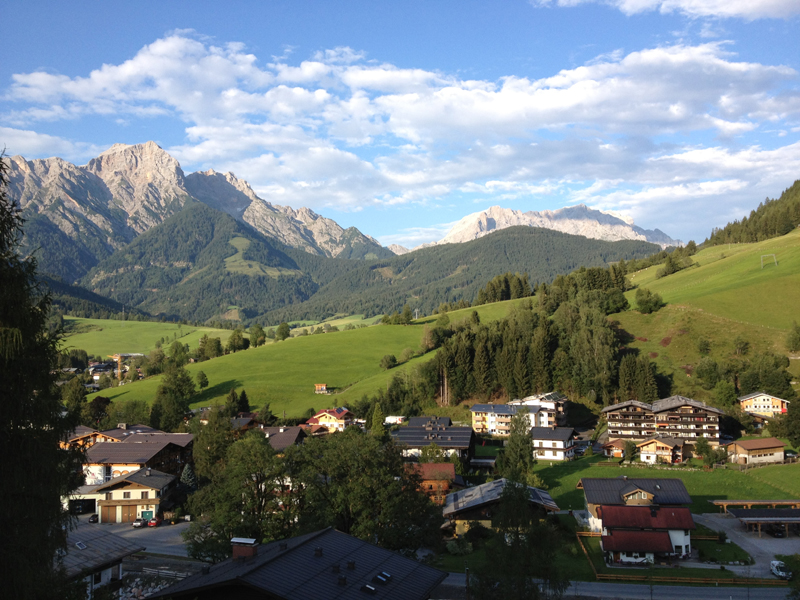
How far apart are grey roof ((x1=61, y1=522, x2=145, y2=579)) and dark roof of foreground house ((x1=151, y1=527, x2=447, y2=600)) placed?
34.4 ft

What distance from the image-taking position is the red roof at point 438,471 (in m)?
56.7

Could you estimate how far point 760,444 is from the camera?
217 feet

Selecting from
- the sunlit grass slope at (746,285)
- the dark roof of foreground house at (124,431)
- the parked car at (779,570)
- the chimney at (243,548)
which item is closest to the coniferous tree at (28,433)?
the chimney at (243,548)

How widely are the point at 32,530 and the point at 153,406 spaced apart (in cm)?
9423

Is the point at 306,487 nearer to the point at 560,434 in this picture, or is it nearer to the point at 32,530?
the point at 32,530

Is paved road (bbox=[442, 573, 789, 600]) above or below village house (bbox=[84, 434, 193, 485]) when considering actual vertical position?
below

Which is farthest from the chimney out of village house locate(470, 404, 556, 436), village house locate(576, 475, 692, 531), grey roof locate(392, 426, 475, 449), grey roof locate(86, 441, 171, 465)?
village house locate(470, 404, 556, 436)

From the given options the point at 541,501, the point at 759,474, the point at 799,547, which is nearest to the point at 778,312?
the point at 759,474

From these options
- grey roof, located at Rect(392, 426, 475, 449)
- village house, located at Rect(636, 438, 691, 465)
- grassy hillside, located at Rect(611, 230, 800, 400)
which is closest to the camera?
village house, located at Rect(636, 438, 691, 465)

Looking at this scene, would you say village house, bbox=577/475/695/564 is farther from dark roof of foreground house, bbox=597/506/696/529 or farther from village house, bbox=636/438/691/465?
village house, bbox=636/438/691/465

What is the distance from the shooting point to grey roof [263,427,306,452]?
74306 mm

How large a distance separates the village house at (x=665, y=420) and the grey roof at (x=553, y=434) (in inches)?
285

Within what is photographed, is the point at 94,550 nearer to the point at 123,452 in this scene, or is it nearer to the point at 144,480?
the point at 144,480

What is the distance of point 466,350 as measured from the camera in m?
103
